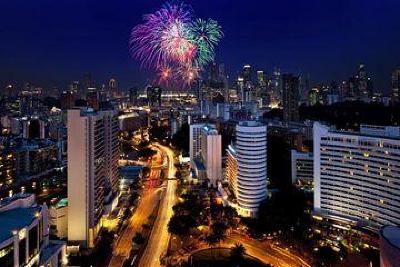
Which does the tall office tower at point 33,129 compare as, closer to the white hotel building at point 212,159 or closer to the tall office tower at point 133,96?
the white hotel building at point 212,159

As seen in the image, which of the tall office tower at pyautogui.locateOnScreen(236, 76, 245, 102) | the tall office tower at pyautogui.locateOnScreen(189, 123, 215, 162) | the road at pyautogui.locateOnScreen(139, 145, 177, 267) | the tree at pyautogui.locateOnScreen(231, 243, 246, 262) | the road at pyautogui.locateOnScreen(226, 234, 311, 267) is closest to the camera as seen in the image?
the tree at pyautogui.locateOnScreen(231, 243, 246, 262)

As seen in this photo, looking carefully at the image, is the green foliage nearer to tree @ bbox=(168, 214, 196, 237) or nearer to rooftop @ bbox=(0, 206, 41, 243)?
tree @ bbox=(168, 214, 196, 237)

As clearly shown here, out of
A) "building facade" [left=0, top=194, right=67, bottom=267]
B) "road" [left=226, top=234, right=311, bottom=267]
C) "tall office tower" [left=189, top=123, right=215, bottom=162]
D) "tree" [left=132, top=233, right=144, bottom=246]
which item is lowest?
"road" [left=226, top=234, right=311, bottom=267]

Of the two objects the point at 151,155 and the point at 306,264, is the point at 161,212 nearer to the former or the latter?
the point at 306,264

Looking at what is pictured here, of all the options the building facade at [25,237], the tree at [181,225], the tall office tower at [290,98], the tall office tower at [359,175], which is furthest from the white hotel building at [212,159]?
the tall office tower at [290,98]

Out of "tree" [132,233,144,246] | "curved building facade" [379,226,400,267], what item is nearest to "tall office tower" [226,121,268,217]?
"tree" [132,233,144,246]

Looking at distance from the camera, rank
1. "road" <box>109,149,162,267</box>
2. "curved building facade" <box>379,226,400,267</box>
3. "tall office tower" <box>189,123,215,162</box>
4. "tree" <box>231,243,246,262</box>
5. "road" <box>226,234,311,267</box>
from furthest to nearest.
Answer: "tall office tower" <box>189,123,215,162</box> → "road" <box>109,149,162,267</box> → "road" <box>226,234,311,267</box> → "tree" <box>231,243,246,262</box> → "curved building facade" <box>379,226,400,267</box>

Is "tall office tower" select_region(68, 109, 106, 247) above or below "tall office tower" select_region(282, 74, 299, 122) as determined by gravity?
below
